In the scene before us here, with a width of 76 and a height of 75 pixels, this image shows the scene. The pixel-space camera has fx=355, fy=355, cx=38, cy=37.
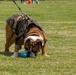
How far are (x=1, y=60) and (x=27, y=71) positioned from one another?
53.7 inches

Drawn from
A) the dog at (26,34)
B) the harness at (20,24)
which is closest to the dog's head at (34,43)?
the dog at (26,34)

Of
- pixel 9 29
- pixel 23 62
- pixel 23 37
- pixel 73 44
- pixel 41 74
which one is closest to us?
pixel 41 74

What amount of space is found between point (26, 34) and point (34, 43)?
1.52ft

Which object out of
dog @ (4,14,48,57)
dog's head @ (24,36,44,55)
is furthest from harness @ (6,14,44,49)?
dog's head @ (24,36,44,55)

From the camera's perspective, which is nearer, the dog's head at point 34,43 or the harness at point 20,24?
the dog's head at point 34,43

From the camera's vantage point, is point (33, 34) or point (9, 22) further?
point (9, 22)

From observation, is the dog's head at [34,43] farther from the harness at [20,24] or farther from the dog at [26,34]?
the harness at [20,24]

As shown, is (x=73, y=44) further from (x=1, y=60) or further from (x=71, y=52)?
(x=1, y=60)

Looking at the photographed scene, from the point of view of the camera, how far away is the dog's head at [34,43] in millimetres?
7780

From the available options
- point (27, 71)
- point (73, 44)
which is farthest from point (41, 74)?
point (73, 44)

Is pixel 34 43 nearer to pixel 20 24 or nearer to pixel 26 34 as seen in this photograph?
pixel 26 34

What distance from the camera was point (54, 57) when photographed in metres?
8.36

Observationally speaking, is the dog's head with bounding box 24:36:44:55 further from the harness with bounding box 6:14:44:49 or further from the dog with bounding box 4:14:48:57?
the harness with bounding box 6:14:44:49

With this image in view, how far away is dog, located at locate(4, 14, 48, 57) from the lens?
25.8 ft
